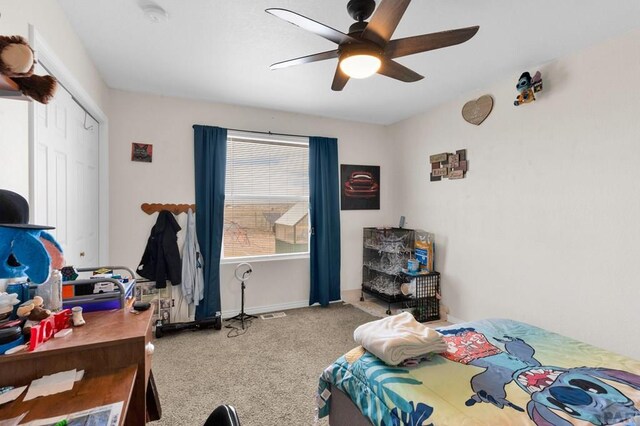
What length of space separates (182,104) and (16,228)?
8.99 ft

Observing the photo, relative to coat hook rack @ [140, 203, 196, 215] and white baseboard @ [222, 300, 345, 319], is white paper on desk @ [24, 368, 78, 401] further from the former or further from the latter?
white baseboard @ [222, 300, 345, 319]

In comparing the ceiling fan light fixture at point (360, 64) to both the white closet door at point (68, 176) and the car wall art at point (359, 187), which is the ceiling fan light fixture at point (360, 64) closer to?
the white closet door at point (68, 176)

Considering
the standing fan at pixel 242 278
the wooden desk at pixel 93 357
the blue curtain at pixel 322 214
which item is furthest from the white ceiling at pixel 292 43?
the standing fan at pixel 242 278

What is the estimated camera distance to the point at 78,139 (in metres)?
2.30

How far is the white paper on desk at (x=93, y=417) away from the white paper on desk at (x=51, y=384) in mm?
157

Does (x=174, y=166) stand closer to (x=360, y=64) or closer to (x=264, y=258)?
(x=264, y=258)

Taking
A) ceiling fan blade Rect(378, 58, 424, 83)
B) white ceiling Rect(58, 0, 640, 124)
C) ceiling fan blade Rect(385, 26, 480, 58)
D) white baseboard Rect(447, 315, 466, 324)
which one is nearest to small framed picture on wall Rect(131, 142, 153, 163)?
white ceiling Rect(58, 0, 640, 124)

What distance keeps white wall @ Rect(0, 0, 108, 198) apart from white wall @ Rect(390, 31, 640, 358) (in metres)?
3.41

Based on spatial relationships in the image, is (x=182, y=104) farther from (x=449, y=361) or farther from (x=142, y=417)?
(x=449, y=361)

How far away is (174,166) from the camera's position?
10.7 ft

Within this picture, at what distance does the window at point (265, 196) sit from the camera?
3.54 metres

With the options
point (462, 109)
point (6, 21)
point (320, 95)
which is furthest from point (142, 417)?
point (462, 109)

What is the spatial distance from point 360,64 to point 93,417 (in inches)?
71.8

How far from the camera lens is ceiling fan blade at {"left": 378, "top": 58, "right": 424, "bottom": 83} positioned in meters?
1.79
